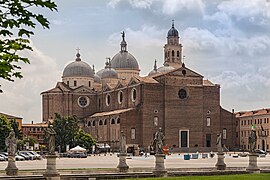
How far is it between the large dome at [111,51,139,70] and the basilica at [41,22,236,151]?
666 centimetres

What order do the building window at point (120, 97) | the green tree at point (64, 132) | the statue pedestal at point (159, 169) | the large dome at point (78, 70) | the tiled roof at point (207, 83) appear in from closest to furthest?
1. the statue pedestal at point (159, 169)
2. the green tree at point (64, 132)
3. the tiled roof at point (207, 83)
4. the building window at point (120, 97)
5. the large dome at point (78, 70)

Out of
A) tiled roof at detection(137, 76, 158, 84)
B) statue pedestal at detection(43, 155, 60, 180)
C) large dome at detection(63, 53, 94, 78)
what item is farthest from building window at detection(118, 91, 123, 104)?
statue pedestal at detection(43, 155, 60, 180)

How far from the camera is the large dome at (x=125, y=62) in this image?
375 feet

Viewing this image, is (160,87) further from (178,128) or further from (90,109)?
(90,109)

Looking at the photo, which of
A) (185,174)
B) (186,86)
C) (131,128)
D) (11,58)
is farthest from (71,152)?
(11,58)

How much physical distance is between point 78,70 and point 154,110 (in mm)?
24404

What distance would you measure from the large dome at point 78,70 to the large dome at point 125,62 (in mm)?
5347

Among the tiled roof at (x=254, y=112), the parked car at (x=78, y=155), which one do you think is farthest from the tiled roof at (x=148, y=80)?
the parked car at (x=78, y=155)

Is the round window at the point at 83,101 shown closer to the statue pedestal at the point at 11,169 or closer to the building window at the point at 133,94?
the building window at the point at 133,94

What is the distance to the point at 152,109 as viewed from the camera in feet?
302

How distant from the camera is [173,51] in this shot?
12394 cm

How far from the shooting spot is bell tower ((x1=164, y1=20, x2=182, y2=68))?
124 m

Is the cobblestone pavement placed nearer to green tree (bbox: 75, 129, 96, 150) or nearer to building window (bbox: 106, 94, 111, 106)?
green tree (bbox: 75, 129, 96, 150)

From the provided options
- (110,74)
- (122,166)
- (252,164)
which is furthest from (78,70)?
(252,164)
